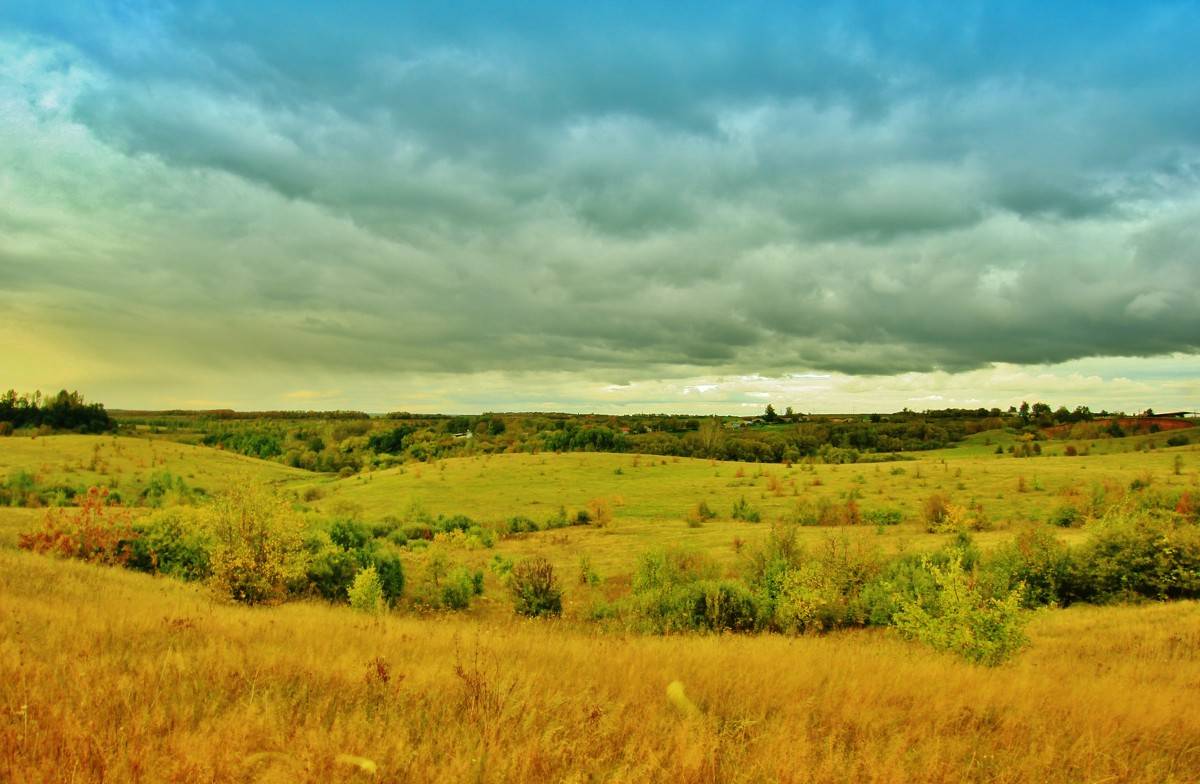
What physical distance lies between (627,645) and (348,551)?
16471 millimetres

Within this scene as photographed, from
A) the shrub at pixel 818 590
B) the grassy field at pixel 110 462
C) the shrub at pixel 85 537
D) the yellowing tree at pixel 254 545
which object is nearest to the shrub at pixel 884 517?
the shrub at pixel 818 590

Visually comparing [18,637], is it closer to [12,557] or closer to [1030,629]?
[12,557]

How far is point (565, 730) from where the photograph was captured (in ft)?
16.9

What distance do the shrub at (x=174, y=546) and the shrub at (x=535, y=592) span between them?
976cm

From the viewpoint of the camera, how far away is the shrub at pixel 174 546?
2036cm

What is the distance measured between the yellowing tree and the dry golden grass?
864cm

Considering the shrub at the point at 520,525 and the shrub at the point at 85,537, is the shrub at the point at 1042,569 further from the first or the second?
the shrub at the point at 85,537

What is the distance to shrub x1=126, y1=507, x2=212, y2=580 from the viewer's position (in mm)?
20359

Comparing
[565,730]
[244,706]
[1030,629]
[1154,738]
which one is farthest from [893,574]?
[244,706]

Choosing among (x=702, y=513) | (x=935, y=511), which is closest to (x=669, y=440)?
(x=702, y=513)

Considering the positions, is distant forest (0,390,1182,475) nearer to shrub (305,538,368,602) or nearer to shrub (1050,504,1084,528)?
shrub (1050,504,1084,528)

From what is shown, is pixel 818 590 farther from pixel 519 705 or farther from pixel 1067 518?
pixel 1067 518

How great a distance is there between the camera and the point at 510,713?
209 inches

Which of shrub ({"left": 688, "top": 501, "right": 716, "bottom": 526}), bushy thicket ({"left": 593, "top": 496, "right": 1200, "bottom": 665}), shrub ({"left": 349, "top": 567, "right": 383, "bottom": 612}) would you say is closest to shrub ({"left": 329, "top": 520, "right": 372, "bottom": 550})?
shrub ({"left": 349, "top": 567, "right": 383, "bottom": 612})
